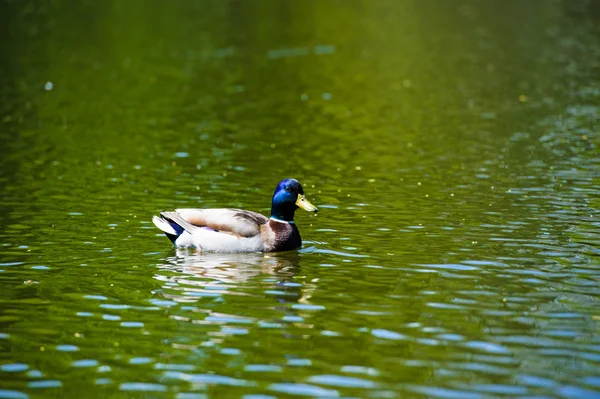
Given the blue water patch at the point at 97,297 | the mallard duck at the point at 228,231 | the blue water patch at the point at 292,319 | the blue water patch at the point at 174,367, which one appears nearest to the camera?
the blue water patch at the point at 174,367

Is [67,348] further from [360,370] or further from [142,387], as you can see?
[360,370]

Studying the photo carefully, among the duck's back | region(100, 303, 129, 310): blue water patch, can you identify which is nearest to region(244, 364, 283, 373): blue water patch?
region(100, 303, 129, 310): blue water patch

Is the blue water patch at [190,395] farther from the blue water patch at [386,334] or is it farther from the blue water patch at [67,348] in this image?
the blue water patch at [386,334]

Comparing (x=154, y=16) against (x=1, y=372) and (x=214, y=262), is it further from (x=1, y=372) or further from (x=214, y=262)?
(x=1, y=372)

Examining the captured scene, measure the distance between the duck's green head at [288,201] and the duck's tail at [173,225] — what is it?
1.54 m

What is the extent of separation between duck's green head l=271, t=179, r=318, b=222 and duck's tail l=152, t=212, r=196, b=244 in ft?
5.05

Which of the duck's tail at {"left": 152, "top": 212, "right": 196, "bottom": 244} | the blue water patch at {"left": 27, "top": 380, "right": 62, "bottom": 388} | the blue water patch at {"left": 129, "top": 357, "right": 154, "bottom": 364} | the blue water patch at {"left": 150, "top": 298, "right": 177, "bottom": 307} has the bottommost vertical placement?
the blue water patch at {"left": 129, "top": 357, "right": 154, "bottom": 364}

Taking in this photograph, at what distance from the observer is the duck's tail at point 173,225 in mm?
18141

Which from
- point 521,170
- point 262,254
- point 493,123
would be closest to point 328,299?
point 262,254

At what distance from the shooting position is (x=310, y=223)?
68.3 ft

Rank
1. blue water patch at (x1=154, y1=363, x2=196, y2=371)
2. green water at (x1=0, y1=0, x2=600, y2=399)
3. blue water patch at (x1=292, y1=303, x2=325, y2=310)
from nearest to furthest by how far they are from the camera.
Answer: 1. blue water patch at (x1=154, y1=363, x2=196, y2=371)
2. green water at (x1=0, y1=0, x2=600, y2=399)
3. blue water patch at (x1=292, y1=303, x2=325, y2=310)

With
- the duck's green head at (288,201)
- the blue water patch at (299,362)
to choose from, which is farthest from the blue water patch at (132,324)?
the duck's green head at (288,201)

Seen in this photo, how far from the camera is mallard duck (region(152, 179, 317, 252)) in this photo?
1803 cm

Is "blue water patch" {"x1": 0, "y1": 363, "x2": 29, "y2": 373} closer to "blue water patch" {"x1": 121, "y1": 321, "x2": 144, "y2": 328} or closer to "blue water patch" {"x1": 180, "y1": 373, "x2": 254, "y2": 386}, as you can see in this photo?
"blue water patch" {"x1": 121, "y1": 321, "x2": 144, "y2": 328}
